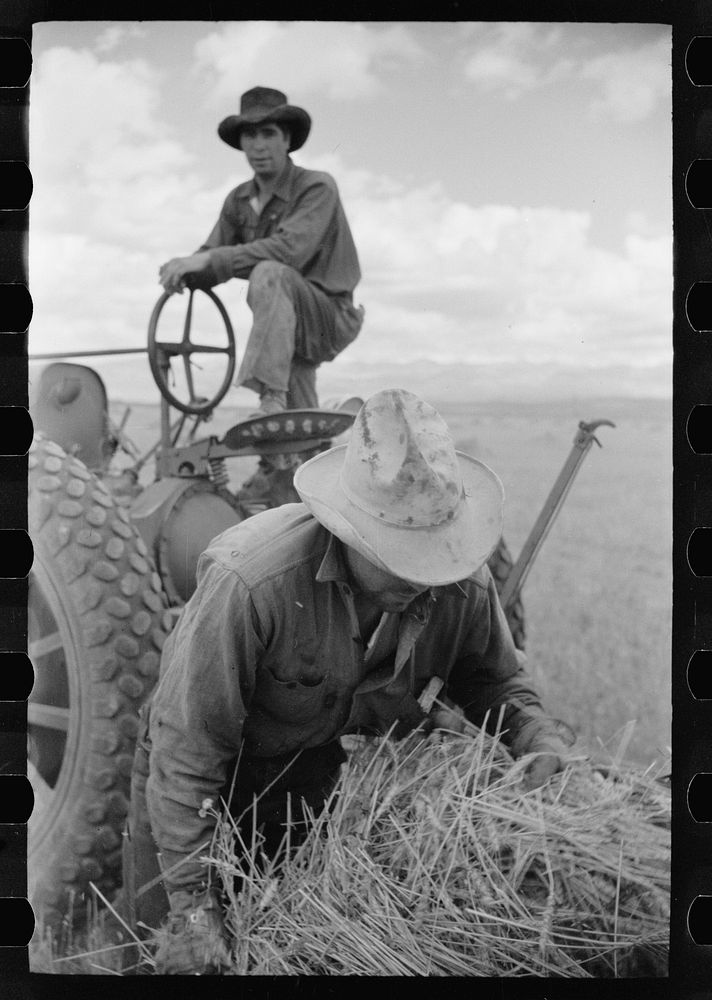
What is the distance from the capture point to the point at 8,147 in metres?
3.00

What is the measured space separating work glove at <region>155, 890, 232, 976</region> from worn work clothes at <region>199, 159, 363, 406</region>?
1551mm

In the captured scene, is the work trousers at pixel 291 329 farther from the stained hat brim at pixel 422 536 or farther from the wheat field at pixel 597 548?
the stained hat brim at pixel 422 536

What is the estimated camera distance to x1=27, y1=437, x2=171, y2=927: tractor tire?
3098 millimetres

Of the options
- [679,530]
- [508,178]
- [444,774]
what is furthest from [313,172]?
[444,774]

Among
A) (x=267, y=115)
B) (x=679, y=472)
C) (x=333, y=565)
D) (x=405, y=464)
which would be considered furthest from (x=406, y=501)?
(x=267, y=115)

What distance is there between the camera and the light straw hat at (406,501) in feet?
8.13

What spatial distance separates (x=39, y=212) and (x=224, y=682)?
1.52 metres

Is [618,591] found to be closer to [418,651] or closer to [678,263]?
[418,651]

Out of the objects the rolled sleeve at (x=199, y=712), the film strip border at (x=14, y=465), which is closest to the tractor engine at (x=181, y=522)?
the film strip border at (x=14, y=465)

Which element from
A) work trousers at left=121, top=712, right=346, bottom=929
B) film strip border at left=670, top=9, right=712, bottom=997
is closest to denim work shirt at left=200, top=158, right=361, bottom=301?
film strip border at left=670, top=9, right=712, bottom=997

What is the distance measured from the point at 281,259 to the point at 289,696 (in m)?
1.38

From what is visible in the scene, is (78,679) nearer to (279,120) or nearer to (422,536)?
(422,536)

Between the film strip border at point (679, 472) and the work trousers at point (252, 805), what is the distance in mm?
356

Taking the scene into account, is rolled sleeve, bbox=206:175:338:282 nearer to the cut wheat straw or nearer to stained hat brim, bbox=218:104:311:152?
stained hat brim, bbox=218:104:311:152
